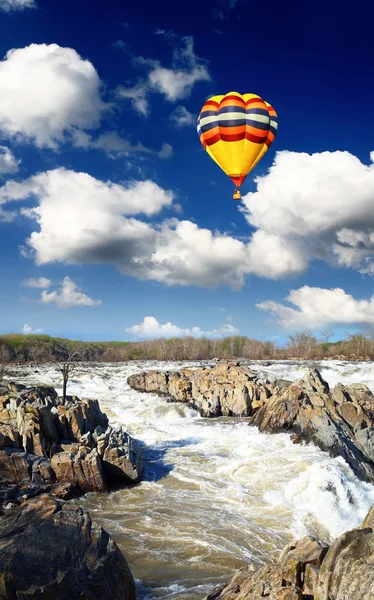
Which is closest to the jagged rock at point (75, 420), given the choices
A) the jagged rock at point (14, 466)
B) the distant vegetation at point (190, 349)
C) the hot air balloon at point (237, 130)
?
the jagged rock at point (14, 466)

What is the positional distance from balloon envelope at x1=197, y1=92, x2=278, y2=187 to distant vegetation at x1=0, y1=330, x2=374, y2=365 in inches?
2430

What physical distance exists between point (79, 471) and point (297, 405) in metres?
Result: 13.6

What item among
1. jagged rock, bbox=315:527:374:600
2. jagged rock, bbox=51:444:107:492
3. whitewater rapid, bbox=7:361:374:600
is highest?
jagged rock, bbox=315:527:374:600

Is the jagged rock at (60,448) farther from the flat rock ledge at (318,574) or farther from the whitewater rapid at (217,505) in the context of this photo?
the flat rock ledge at (318,574)

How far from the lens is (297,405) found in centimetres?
2386

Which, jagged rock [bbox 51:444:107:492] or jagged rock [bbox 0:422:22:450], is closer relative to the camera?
jagged rock [bbox 51:444:107:492]

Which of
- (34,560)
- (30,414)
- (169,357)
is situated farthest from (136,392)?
(169,357)

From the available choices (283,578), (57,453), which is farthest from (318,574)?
(57,453)

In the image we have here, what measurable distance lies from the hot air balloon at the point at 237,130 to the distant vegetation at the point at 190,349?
61.7 meters

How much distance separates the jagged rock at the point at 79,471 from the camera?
15.1 metres

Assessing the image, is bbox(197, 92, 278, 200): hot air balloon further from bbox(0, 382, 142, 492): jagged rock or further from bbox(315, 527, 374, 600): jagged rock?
bbox(315, 527, 374, 600): jagged rock

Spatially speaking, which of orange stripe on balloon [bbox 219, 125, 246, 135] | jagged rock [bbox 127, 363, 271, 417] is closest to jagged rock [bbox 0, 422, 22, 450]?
jagged rock [bbox 127, 363, 271, 417]

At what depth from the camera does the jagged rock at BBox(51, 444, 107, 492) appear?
594 inches

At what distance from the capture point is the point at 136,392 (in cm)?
3994
